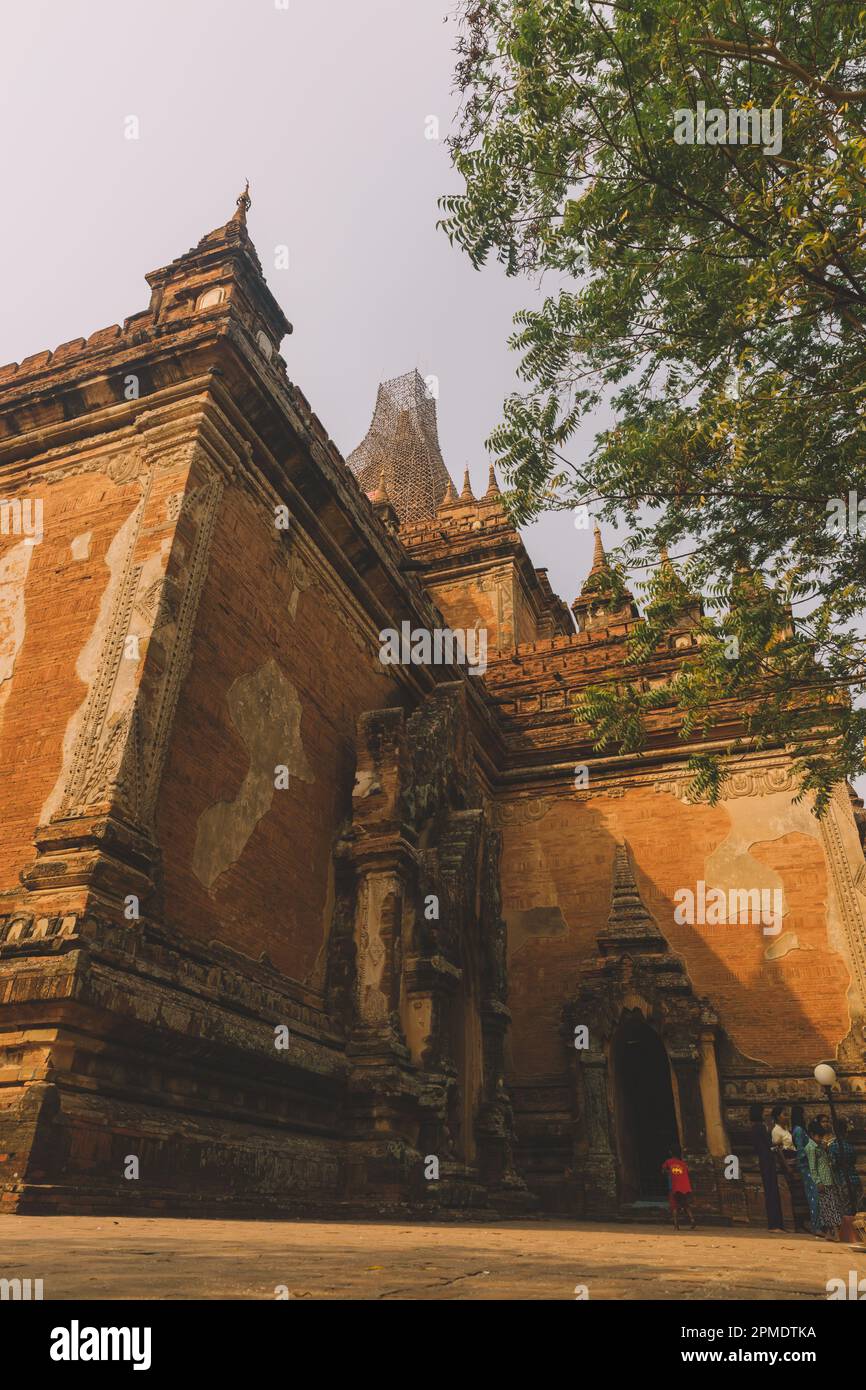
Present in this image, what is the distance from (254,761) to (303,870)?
1.59m

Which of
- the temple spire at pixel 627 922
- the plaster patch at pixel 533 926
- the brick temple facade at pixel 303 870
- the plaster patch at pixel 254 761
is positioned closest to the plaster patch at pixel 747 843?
the brick temple facade at pixel 303 870

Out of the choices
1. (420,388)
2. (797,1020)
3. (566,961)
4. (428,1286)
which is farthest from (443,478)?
(428,1286)

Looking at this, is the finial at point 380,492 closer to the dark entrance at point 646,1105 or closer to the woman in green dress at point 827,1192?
the dark entrance at point 646,1105

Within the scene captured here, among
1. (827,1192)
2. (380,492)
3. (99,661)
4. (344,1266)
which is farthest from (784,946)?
(380,492)

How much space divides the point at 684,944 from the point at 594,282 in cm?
1107

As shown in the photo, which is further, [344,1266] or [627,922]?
[627,922]

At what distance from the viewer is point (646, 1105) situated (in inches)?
658

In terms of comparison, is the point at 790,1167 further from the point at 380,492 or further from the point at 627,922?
the point at 380,492

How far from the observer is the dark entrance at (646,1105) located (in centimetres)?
1526

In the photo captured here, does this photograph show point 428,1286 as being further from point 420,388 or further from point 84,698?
point 420,388

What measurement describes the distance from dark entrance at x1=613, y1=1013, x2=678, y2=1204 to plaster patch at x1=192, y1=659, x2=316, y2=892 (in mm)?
8024

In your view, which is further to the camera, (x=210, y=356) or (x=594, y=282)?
(x=210, y=356)

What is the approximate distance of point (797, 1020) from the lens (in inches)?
561

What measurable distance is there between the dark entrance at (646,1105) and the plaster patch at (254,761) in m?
8.02
